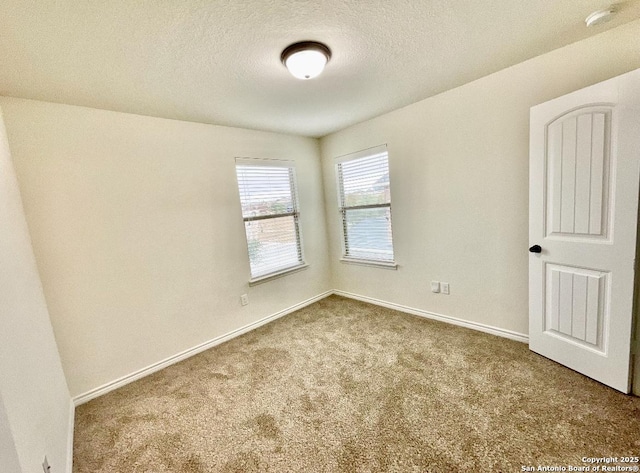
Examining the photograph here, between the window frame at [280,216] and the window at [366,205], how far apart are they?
627mm

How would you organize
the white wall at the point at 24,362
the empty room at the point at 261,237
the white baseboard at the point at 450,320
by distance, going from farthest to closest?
the white baseboard at the point at 450,320
the empty room at the point at 261,237
the white wall at the point at 24,362

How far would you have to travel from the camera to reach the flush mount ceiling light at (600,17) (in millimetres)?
1526

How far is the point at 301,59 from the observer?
1.64 m

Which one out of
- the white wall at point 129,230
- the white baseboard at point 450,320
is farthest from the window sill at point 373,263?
the white wall at point 129,230

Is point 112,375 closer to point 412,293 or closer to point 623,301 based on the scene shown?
Result: point 412,293

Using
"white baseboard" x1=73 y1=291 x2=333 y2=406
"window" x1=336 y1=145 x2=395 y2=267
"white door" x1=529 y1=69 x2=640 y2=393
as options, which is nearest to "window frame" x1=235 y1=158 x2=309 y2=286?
"white baseboard" x1=73 y1=291 x2=333 y2=406

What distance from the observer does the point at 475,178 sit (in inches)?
98.2

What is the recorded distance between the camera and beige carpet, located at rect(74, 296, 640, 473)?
1432 millimetres

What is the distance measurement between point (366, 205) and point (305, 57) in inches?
82.3

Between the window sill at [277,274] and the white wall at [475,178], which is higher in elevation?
the white wall at [475,178]

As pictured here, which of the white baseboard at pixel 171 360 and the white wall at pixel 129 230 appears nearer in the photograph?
the white wall at pixel 129 230

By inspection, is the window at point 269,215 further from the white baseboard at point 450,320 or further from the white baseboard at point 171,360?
the white baseboard at point 450,320

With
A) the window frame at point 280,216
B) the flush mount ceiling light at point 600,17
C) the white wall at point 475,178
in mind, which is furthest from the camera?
the window frame at point 280,216

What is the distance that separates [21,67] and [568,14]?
316 cm
